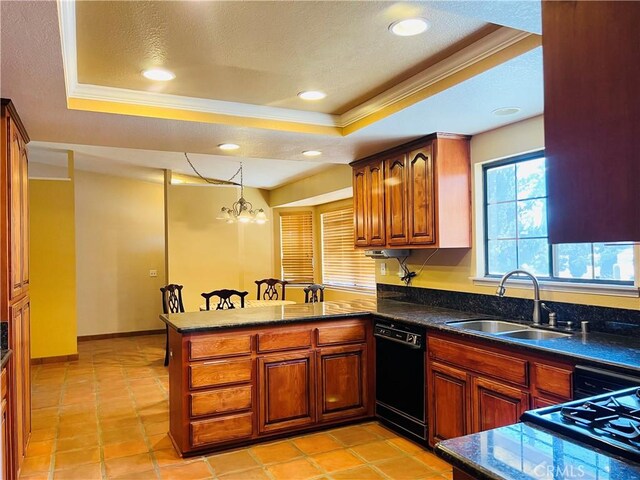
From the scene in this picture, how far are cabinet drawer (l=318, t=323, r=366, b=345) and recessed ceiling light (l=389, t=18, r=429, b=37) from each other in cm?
217

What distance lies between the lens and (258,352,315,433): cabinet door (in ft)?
11.1

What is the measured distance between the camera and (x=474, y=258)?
145 inches

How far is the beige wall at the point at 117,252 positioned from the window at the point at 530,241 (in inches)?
242

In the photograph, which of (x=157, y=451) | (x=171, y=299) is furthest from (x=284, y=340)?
(x=171, y=299)

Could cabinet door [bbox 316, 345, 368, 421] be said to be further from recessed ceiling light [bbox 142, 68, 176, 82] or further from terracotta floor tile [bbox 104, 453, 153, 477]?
recessed ceiling light [bbox 142, 68, 176, 82]

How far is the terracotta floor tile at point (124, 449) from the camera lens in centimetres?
329

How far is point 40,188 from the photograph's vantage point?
19.5 feet

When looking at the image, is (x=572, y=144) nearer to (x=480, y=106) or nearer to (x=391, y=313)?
(x=480, y=106)

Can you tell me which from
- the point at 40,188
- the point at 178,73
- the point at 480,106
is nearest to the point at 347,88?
the point at 480,106

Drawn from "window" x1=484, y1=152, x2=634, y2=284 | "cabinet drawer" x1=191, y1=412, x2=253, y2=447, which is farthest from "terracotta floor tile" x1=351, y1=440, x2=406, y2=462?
"window" x1=484, y1=152, x2=634, y2=284

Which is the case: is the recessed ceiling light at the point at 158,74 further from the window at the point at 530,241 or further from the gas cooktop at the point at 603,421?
the gas cooktop at the point at 603,421

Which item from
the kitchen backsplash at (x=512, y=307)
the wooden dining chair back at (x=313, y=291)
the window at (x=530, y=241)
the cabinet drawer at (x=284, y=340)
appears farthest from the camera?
the wooden dining chair back at (x=313, y=291)

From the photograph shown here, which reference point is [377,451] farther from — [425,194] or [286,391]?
[425,194]

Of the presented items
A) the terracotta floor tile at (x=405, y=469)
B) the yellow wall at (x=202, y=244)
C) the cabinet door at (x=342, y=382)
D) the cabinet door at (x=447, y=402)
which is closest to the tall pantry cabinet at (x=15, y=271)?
the cabinet door at (x=342, y=382)
